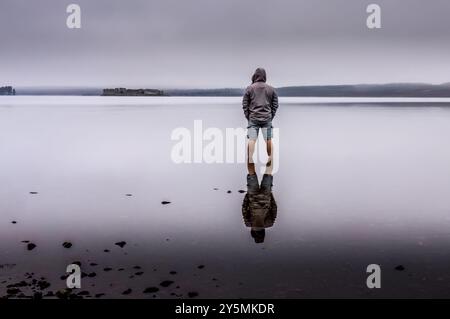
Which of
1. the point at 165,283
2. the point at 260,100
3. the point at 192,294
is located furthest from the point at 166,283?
the point at 260,100

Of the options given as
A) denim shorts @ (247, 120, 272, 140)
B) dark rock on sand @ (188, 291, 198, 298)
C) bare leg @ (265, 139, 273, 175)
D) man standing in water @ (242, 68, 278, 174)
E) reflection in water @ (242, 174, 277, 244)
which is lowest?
dark rock on sand @ (188, 291, 198, 298)

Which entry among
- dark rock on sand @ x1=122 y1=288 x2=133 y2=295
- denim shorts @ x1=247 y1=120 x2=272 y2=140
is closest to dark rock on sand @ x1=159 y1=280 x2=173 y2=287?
dark rock on sand @ x1=122 y1=288 x2=133 y2=295

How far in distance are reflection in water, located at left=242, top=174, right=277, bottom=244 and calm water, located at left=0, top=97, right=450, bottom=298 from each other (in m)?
0.15

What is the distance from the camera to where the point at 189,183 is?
13.9 meters

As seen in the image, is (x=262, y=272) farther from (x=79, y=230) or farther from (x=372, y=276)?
(x=79, y=230)

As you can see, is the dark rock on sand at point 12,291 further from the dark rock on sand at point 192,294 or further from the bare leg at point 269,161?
the bare leg at point 269,161

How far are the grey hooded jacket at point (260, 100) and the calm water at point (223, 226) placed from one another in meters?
1.65

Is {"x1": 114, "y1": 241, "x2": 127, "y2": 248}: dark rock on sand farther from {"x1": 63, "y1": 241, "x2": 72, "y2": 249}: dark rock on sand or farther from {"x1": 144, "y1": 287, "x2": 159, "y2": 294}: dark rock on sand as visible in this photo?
{"x1": 144, "y1": 287, "x2": 159, "y2": 294}: dark rock on sand

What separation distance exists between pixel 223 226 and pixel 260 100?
20.9 feet

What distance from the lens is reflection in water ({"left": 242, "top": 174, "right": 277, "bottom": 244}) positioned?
9.33 meters

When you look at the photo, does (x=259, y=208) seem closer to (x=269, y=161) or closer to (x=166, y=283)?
(x=166, y=283)

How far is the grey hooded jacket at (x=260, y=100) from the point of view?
15102 mm

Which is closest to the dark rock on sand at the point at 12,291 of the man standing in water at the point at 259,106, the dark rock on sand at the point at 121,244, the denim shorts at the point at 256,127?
the dark rock on sand at the point at 121,244
